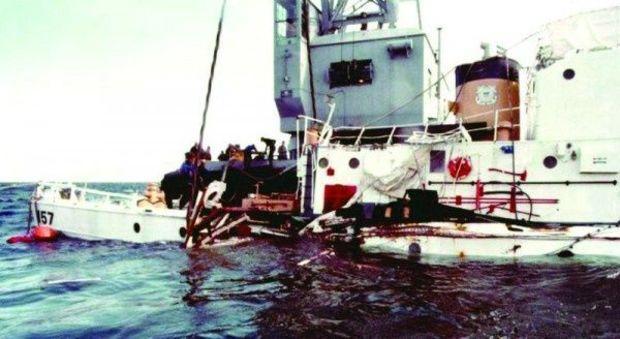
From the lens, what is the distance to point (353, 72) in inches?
877

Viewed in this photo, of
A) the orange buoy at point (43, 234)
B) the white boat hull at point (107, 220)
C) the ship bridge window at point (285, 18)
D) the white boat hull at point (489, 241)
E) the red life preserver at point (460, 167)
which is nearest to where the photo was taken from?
the white boat hull at point (489, 241)

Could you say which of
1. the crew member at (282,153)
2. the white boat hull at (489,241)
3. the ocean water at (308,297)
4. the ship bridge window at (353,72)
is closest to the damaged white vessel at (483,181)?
the white boat hull at (489,241)

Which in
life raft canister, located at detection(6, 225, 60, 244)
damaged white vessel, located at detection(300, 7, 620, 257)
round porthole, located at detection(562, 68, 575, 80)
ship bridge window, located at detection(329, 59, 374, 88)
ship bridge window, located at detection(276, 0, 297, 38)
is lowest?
life raft canister, located at detection(6, 225, 60, 244)

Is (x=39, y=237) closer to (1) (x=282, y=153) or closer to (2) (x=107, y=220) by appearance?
(2) (x=107, y=220)

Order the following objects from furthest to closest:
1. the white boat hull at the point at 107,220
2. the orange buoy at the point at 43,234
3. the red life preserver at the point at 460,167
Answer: the orange buoy at the point at 43,234, the white boat hull at the point at 107,220, the red life preserver at the point at 460,167

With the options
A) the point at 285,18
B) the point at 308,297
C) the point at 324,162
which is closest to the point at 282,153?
the point at 285,18

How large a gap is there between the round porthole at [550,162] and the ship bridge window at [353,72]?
12.2 m

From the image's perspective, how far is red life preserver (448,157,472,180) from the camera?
38.7 ft

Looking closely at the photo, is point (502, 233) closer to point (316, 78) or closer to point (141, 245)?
point (141, 245)

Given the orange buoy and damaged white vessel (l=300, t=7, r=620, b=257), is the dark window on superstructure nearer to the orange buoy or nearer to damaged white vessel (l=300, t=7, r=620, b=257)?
damaged white vessel (l=300, t=7, r=620, b=257)

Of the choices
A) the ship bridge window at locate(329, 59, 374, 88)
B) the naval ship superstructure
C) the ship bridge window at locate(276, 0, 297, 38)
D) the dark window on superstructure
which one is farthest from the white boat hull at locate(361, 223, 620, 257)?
the ship bridge window at locate(276, 0, 297, 38)

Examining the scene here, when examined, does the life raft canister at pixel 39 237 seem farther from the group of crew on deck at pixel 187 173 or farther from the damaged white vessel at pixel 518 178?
the damaged white vessel at pixel 518 178

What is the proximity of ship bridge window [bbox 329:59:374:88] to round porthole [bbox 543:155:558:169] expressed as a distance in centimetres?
1224

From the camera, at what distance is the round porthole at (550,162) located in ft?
36.2
